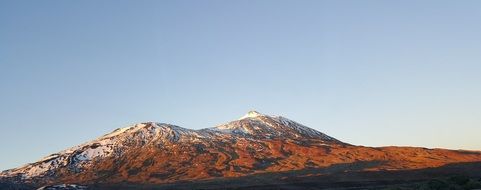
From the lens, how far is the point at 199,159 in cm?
16050

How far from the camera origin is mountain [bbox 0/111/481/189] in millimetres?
141875

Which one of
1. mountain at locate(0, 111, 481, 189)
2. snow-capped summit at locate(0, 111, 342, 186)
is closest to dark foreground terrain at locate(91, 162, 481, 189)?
mountain at locate(0, 111, 481, 189)

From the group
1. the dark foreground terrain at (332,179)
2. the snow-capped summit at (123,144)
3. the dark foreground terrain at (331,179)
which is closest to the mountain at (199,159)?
the snow-capped summit at (123,144)

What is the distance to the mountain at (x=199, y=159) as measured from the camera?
465ft

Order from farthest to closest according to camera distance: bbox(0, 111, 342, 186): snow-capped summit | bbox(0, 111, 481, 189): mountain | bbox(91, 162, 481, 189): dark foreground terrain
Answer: bbox(0, 111, 342, 186): snow-capped summit → bbox(0, 111, 481, 189): mountain → bbox(91, 162, 481, 189): dark foreground terrain

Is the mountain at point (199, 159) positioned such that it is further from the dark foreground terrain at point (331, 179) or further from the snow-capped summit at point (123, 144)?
the dark foreground terrain at point (331, 179)

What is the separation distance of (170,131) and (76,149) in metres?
32.4

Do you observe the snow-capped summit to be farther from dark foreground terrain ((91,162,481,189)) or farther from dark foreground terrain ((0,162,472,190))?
dark foreground terrain ((91,162,481,189))

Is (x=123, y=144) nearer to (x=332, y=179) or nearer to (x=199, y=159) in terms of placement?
(x=199, y=159)

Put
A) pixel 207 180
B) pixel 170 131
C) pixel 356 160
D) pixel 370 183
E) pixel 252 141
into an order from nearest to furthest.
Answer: pixel 370 183
pixel 207 180
pixel 356 160
pixel 252 141
pixel 170 131

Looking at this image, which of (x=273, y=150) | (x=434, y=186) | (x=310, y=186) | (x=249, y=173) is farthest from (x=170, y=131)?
(x=434, y=186)

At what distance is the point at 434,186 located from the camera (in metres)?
45.6

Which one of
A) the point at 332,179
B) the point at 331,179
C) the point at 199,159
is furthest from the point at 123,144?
the point at 332,179

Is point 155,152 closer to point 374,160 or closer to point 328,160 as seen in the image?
point 328,160
